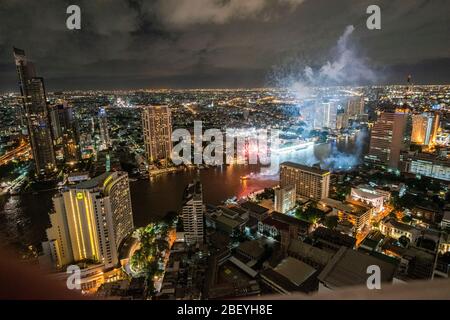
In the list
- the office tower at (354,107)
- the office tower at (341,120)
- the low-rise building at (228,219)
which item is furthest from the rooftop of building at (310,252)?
the office tower at (354,107)

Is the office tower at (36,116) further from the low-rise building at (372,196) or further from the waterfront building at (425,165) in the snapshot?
the waterfront building at (425,165)

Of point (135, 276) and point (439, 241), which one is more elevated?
point (439, 241)

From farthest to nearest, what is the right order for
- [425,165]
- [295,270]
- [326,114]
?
[326,114] < [425,165] < [295,270]

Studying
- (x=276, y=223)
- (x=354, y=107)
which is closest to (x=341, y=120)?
(x=354, y=107)

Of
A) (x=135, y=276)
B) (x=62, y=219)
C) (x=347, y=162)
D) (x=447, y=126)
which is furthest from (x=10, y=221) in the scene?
(x=447, y=126)

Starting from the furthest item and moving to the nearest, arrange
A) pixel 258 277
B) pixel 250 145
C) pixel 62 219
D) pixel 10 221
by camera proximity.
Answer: pixel 250 145
pixel 10 221
pixel 62 219
pixel 258 277

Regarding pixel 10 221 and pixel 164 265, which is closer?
pixel 164 265

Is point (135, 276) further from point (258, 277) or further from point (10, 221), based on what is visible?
point (10, 221)

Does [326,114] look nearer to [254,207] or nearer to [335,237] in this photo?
[254,207]
